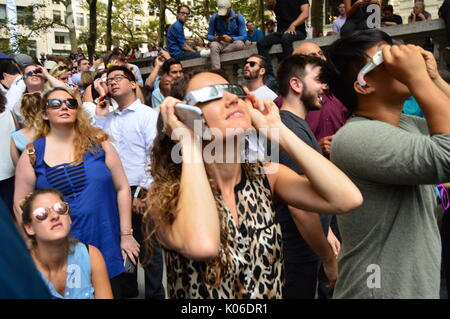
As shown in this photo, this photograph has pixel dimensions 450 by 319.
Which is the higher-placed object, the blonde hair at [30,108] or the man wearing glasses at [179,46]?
the man wearing glasses at [179,46]

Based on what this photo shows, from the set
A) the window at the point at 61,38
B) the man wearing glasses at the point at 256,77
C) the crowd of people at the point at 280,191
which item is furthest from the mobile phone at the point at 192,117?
the window at the point at 61,38

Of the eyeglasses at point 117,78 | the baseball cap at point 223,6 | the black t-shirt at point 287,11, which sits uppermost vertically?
the baseball cap at point 223,6

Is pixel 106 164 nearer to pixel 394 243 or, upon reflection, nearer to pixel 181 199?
pixel 181 199

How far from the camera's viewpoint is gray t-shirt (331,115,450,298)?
1.82 meters

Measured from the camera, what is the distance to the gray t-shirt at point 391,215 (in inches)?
71.7

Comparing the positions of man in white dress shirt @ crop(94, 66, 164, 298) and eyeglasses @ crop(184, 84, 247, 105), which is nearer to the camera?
eyeglasses @ crop(184, 84, 247, 105)

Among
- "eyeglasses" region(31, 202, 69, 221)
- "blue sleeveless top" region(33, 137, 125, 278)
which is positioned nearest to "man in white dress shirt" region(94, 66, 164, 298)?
"blue sleeveless top" region(33, 137, 125, 278)

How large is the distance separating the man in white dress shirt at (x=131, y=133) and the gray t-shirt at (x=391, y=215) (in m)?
2.80

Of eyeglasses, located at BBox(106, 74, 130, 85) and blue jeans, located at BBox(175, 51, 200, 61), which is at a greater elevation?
blue jeans, located at BBox(175, 51, 200, 61)

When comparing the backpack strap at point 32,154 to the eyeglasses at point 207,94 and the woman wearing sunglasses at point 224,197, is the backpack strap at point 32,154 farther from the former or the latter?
the eyeglasses at point 207,94

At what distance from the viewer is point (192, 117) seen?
6.30 ft

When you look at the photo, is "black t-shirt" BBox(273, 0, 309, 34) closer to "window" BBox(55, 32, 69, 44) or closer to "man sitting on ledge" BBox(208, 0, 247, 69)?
"man sitting on ledge" BBox(208, 0, 247, 69)

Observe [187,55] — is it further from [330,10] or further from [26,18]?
[330,10]
